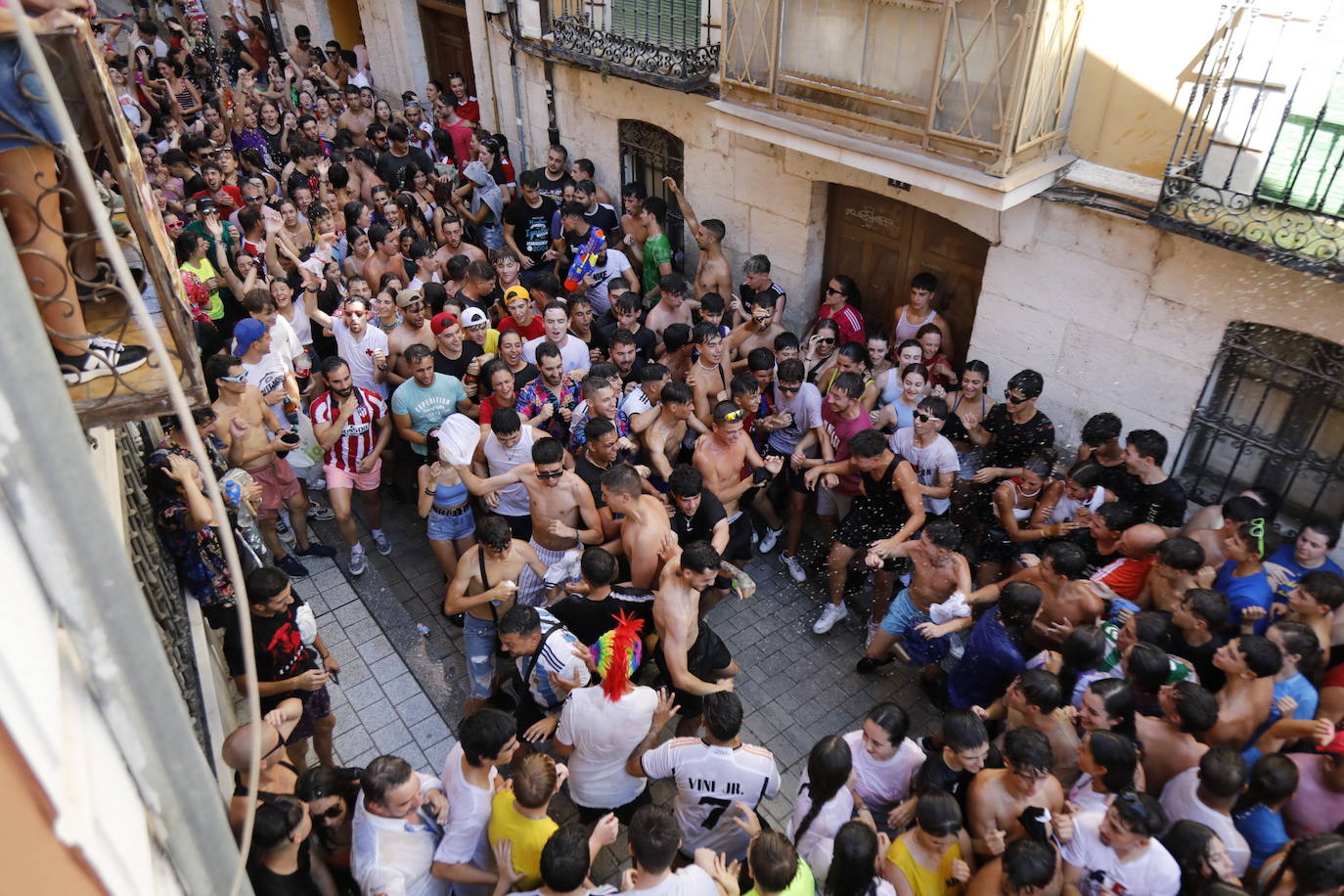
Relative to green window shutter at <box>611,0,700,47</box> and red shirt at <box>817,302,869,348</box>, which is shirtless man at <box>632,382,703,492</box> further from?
green window shutter at <box>611,0,700,47</box>

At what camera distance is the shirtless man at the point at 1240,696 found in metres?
4.33

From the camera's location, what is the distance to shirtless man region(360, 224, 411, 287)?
27.3 ft

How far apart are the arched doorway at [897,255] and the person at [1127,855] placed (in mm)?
4745

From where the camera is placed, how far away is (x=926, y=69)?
623cm

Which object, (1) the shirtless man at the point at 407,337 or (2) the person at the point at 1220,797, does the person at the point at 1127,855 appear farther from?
(1) the shirtless man at the point at 407,337

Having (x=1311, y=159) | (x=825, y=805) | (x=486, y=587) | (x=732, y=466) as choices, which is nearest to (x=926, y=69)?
(x=1311, y=159)

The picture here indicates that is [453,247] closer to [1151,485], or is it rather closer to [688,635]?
[688,635]

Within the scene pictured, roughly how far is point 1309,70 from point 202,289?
8394 mm

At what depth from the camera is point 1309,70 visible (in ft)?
16.9

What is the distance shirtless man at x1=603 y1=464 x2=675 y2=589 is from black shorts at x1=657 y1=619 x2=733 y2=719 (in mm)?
477

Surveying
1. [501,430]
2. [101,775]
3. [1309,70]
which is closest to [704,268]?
[501,430]

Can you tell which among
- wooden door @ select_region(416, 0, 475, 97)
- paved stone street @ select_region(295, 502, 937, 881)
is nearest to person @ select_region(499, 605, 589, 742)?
paved stone street @ select_region(295, 502, 937, 881)

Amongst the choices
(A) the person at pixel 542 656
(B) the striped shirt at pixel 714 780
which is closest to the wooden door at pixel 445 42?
(A) the person at pixel 542 656

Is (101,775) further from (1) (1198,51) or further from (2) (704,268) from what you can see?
(2) (704,268)
